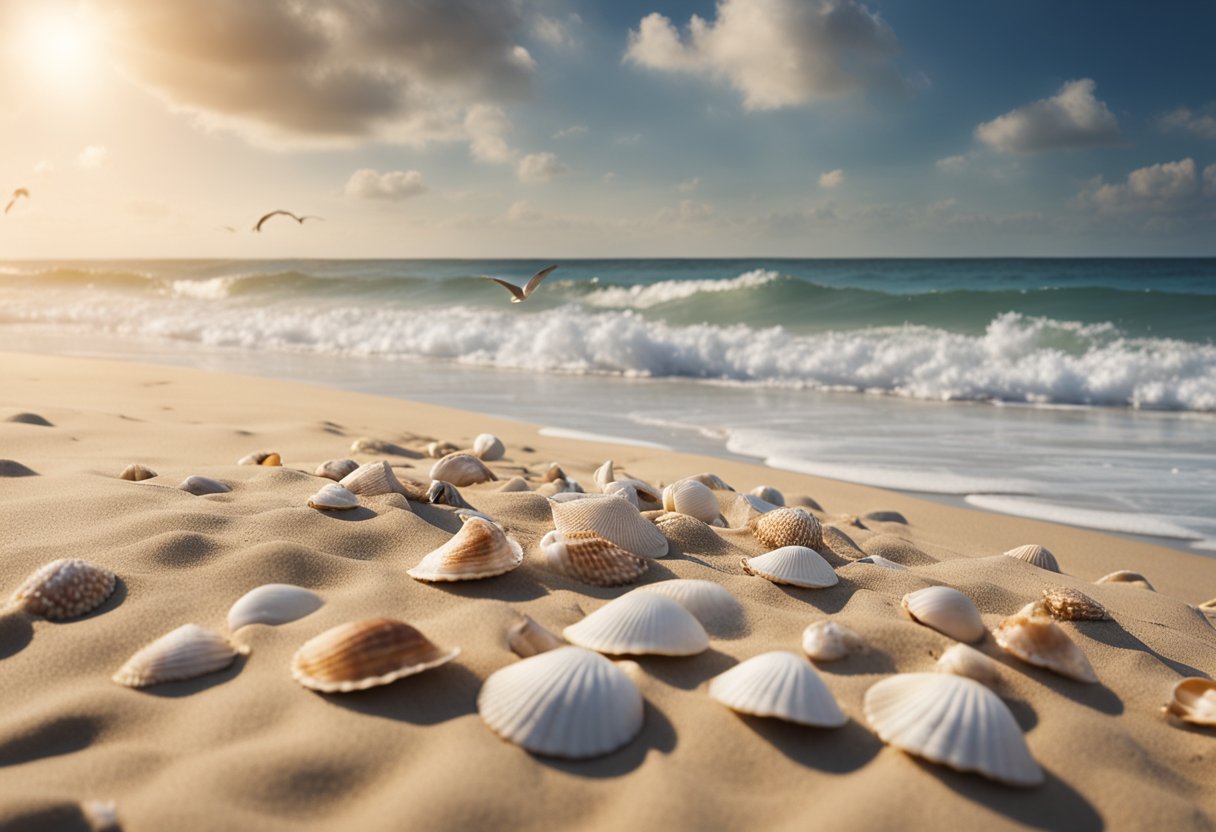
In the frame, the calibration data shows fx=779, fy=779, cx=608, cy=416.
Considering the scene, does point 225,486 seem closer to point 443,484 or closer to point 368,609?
point 443,484

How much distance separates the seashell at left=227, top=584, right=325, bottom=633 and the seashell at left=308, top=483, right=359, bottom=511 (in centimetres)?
61

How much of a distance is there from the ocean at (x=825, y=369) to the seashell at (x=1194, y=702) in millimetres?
3160

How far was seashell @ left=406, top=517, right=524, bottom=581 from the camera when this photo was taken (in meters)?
2.04

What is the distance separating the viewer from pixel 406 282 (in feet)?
97.7

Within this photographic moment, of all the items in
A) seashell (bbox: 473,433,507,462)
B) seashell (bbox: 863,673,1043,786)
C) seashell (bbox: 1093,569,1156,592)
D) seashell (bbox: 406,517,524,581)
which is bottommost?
seashell (bbox: 1093,569,1156,592)

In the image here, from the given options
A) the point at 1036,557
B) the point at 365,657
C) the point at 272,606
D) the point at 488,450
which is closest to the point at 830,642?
the point at 365,657

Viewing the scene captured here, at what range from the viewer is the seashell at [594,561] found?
2.14 meters

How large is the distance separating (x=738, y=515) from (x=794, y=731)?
73.6 inches

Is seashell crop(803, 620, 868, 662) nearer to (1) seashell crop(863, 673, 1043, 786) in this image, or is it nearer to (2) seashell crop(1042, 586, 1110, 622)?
(1) seashell crop(863, 673, 1043, 786)

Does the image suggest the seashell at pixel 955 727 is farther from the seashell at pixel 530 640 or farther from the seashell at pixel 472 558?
the seashell at pixel 472 558

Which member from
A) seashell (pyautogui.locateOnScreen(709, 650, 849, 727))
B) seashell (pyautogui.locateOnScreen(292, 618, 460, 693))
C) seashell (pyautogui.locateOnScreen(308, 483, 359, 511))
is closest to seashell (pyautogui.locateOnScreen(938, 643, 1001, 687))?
seashell (pyautogui.locateOnScreen(709, 650, 849, 727))

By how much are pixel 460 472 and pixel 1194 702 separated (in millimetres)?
2688

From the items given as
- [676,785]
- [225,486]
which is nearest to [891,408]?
[225,486]

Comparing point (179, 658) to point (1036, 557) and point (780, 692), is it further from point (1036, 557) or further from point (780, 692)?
point (1036, 557)
